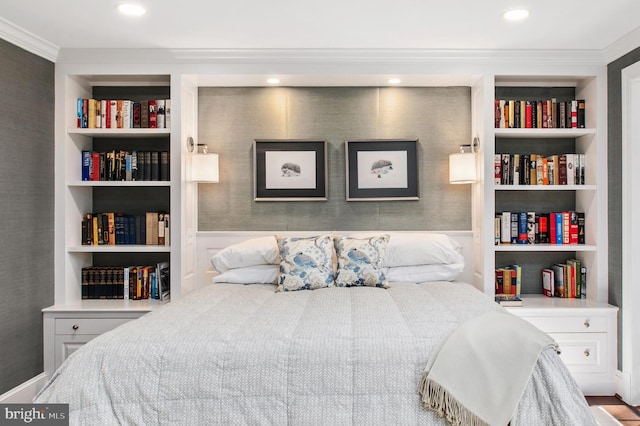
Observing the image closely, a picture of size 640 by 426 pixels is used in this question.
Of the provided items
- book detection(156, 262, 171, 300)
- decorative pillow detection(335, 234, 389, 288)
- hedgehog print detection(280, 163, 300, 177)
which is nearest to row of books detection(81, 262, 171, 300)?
book detection(156, 262, 171, 300)

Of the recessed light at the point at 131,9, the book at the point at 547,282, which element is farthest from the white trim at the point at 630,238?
the recessed light at the point at 131,9

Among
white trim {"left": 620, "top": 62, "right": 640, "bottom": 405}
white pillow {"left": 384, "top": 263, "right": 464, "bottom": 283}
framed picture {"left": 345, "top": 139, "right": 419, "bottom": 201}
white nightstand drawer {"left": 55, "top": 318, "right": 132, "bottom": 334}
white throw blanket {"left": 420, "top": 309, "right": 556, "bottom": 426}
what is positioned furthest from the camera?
framed picture {"left": 345, "top": 139, "right": 419, "bottom": 201}

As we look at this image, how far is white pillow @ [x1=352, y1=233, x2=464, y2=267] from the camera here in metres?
3.56

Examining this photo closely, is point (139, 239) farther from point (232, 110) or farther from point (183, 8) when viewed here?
point (183, 8)

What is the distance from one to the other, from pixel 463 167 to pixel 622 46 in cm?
132

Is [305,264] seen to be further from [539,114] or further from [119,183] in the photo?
[539,114]

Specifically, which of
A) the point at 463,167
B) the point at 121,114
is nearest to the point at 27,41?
the point at 121,114

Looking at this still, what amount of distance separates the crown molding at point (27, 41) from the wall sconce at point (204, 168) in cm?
123

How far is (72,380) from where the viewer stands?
6.48ft

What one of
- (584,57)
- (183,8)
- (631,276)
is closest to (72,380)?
(183,8)

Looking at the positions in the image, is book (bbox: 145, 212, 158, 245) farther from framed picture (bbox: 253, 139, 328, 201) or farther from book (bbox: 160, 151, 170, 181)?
framed picture (bbox: 253, 139, 328, 201)

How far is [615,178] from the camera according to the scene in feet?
11.5

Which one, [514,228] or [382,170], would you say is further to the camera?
[382,170]

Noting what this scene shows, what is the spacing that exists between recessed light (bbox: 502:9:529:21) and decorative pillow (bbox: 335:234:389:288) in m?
1.63
